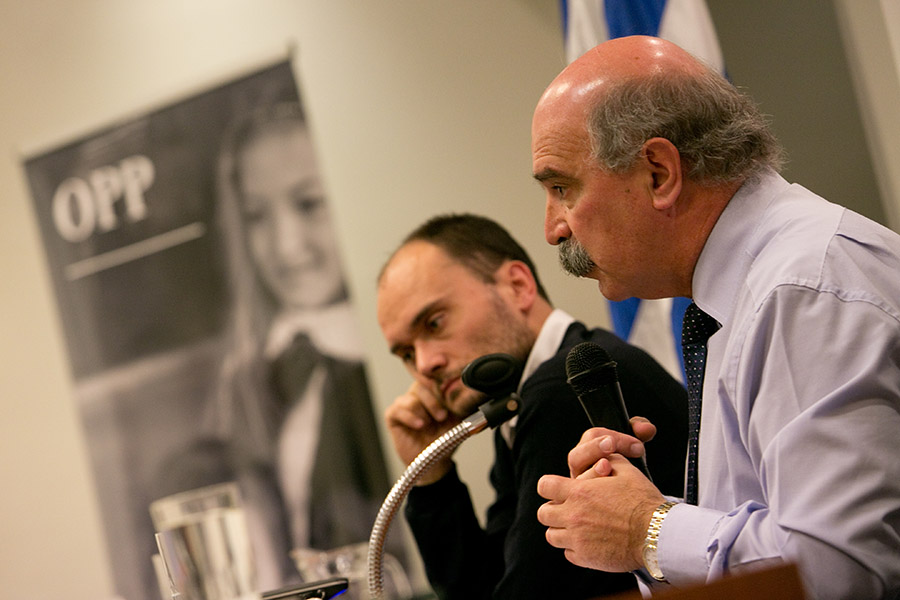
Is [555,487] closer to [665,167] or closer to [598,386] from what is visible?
[598,386]

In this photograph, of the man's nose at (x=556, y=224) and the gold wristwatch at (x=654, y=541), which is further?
the man's nose at (x=556, y=224)

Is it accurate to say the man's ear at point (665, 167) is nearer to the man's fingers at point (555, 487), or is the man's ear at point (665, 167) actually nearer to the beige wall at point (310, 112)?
the man's fingers at point (555, 487)

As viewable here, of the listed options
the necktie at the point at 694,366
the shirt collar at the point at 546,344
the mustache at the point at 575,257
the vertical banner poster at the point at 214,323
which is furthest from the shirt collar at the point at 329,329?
the necktie at the point at 694,366

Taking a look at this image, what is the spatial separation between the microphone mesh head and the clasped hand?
98 mm

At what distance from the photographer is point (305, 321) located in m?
3.38

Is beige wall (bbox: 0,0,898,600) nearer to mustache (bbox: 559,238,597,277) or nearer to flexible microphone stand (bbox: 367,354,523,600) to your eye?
flexible microphone stand (bbox: 367,354,523,600)

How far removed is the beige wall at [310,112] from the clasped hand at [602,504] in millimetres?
1869

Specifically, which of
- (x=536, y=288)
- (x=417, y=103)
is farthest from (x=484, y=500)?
(x=417, y=103)

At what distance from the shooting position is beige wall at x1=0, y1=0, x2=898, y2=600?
128 inches

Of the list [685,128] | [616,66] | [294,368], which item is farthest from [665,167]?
[294,368]

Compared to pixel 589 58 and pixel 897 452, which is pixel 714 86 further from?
pixel 897 452

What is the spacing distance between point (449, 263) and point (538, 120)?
86 centimetres

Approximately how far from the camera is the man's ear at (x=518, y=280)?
228 cm


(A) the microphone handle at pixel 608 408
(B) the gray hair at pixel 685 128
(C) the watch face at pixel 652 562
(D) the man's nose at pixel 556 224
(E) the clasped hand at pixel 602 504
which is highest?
(B) the gray hair at pixel 685 128
